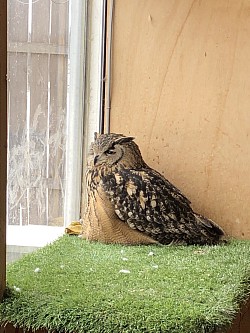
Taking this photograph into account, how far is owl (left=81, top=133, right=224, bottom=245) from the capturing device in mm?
1871

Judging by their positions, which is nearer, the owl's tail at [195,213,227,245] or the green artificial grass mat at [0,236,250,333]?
the green artificial grass mat at [0,236,250,333]

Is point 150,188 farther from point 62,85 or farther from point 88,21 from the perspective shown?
point 88,21

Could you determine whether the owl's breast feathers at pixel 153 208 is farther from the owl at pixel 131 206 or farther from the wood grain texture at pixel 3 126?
the wood grain texture at pixel 3 126

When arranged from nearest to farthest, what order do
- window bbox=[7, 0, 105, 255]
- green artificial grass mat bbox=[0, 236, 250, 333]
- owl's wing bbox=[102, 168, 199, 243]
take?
green artificial grass mat bbox=[0, 236, 250, 333] < window bbox=[7, 0, 105, 255] < owl's wing bbox=[102, 168, 199, 243]

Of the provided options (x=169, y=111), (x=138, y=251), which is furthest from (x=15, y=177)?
(x=169, y=111)

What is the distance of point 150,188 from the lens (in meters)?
1.89

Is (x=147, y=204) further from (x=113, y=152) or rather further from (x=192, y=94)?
(x=192, y=94)

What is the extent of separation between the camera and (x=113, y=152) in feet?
6.39

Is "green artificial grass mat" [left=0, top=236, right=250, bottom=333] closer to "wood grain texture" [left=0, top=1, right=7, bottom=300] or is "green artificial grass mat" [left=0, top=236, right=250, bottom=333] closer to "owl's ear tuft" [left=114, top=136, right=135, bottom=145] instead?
"wood grain texture" [left=0, top=1, right=7, bottom=300]

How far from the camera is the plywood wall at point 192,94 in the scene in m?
2.01

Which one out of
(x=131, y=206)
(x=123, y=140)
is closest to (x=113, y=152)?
(x=123, y=140)

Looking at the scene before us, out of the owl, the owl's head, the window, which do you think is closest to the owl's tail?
the owl

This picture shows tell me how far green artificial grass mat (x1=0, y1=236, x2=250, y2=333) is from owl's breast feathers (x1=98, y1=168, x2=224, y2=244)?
45 mm

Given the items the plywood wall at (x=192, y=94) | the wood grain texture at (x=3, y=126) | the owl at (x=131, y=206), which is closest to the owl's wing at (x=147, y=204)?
the owl at (x=131, y=206)
